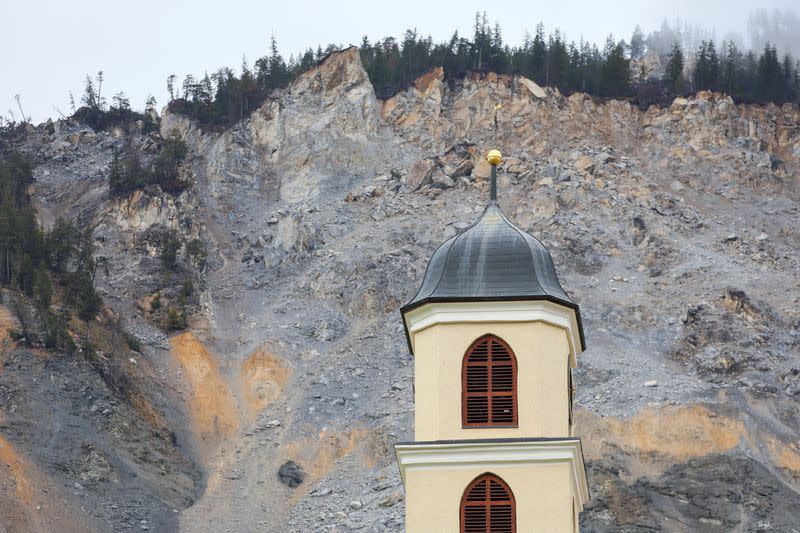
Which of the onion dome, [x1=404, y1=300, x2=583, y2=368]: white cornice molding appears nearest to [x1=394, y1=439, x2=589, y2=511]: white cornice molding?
[x1=404, y1=300, x2=583, y2=368]: white cornice molding

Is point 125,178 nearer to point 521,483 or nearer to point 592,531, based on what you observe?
point 592,531

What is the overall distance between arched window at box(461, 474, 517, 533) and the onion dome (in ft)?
12.4

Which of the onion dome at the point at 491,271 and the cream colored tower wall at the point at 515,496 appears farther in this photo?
the onion dome at the point at 491,271

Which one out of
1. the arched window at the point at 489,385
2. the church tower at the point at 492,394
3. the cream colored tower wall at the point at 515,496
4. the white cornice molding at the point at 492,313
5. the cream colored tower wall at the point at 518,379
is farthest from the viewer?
the white cornice molding at the point at 492,313

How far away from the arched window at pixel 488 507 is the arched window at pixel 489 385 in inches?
52.0

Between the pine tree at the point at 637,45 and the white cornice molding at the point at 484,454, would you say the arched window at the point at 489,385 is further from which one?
the pine tree at the point at 637,45

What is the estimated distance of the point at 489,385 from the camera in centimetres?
3519

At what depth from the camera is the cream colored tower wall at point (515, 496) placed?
33.9 metres

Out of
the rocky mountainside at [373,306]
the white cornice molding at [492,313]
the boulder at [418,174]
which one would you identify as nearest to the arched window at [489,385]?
the white cornice molding at [492,313]

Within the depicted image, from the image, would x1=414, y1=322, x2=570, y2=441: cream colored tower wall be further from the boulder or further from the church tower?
the boulder

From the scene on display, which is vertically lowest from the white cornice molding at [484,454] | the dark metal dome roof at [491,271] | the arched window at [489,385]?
the white cornice molding at [484,454]

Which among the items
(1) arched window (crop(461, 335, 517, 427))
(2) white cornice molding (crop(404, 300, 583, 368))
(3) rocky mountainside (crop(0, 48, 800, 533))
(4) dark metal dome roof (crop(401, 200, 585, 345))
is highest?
(3) rocky mountainside (crop(0, 48, 800, 533))

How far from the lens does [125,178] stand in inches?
4230

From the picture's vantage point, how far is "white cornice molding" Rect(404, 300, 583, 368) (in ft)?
116
